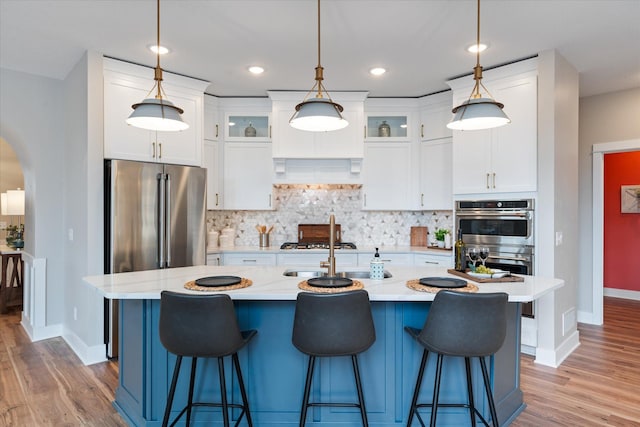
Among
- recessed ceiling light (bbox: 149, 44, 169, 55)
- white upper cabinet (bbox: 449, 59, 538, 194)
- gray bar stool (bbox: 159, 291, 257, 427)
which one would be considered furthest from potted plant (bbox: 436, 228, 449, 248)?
recessed ceiling light (bbox: 149, 44, 169, 55)

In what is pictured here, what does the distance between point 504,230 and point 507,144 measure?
32.0 inches

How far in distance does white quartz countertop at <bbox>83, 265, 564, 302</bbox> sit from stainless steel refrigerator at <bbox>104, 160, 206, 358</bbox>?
0.89 m

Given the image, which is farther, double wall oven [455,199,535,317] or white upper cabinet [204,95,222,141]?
white upper cabinet [204,95,222,141]

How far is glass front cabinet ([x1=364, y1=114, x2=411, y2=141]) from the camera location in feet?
15.0

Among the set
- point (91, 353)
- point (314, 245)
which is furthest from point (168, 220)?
point (314, 245)

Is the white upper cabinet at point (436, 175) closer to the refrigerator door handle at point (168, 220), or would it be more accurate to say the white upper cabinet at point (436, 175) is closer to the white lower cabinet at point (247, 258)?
the white lower cabinet at point (247, 258)

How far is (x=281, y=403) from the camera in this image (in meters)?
2.16

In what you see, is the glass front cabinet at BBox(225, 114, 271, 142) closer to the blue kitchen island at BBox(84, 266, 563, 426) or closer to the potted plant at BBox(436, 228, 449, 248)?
the potted plant at BBox(436, 228, 449, 248)

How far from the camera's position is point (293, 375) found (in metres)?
2.15

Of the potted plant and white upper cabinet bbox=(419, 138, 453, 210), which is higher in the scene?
white upper cabinet bbox=(419, 138, 453, 210)

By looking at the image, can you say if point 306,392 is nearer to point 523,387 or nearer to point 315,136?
point 523,387

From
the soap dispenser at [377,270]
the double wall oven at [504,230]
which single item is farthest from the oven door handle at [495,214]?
the soap dispenser at [377,270]

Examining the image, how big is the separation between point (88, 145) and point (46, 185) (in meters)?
1.06

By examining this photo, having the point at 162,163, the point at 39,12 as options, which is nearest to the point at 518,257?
the point at 162,163
